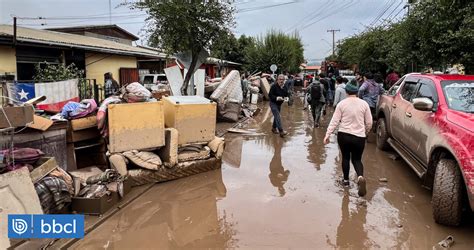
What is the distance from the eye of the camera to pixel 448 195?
4230 millimetres

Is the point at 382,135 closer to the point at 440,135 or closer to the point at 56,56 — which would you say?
the point at 440,135

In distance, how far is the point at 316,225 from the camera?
4555mm

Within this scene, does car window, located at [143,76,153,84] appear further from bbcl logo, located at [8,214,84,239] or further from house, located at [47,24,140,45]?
bbcl logo, located at [8,214,84,239]

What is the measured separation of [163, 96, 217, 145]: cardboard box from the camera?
6.73 metres

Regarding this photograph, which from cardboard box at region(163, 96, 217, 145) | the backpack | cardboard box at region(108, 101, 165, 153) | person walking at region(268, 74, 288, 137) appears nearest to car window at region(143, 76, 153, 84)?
the backpack

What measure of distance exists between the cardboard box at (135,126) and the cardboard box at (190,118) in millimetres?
447

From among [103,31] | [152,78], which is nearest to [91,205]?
[152,78]

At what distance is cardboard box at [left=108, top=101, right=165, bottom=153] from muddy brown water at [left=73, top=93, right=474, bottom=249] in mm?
759

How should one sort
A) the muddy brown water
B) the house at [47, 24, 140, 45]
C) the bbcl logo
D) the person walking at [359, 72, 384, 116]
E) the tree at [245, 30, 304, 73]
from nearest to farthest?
the bbcl logo < the muddy brown water < the person walking at [359, 72, 384, 116] < the house at [47, 24, 140, 45] < the tree at [245, 30, 304, 73]

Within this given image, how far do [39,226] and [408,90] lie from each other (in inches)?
245

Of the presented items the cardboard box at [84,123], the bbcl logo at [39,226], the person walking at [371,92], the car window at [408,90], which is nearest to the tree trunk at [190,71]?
the person walking at [371,92]

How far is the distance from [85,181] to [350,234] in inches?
141

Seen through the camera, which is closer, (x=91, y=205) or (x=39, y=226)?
(x=39, y=226)

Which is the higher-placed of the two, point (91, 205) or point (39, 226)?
point (39, 226)
